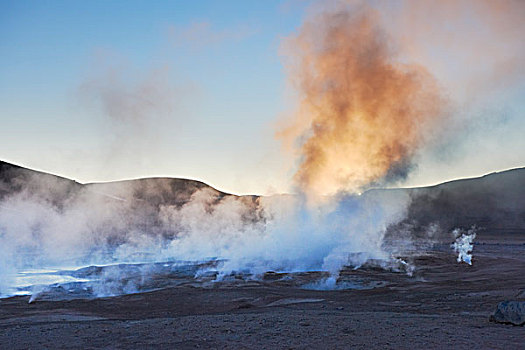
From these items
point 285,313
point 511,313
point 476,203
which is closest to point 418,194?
point 476,203

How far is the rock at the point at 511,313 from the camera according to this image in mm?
10445

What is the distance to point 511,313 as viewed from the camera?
1062 centimetres

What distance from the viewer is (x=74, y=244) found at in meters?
48.4

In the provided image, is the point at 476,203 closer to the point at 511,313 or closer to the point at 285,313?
the point at 285,313

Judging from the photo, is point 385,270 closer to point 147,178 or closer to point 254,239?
point 254,239

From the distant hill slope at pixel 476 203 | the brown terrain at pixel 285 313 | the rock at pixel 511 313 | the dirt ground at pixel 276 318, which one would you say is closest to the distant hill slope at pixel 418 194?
the distant hill slope at pixel 476 203

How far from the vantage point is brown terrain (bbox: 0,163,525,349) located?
32.3ft

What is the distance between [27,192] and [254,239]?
55.4 metres

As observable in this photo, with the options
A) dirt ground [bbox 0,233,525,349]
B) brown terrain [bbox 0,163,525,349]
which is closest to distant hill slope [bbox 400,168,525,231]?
brown terrain [bbox 0,163,525,349]

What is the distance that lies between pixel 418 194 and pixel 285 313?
403 feet

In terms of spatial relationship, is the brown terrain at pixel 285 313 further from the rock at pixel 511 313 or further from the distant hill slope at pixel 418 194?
the distant hill slope at pixel 418 194

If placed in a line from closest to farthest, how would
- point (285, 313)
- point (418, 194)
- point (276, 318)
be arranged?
point (276, 318) → point (285, 313) → point (418, 194)

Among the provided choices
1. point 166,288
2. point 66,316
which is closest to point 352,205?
point 166,288

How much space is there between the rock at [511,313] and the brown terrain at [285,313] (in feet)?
0.94
